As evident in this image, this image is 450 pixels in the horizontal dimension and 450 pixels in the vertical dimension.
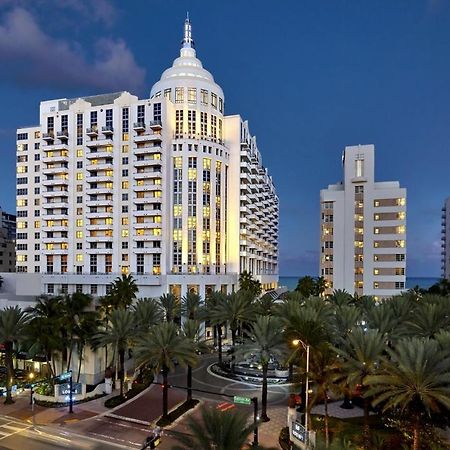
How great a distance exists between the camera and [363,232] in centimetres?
9862

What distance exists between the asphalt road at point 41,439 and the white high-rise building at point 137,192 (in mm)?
44761

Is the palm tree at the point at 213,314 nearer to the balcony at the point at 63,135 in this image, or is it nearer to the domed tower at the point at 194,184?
Answer: the domed tower at the point at 194,184

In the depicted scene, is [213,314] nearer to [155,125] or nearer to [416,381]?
[416,381]

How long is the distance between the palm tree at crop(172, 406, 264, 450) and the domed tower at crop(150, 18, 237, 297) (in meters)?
60.3

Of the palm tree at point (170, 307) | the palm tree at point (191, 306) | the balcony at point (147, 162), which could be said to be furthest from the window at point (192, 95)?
the palm tree at point (170, 307)

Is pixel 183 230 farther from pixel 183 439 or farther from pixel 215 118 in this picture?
pixel 183 439

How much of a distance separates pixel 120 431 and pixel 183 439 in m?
16.8

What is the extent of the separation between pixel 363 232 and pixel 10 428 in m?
83.7

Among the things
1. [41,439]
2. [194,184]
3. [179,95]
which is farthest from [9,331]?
[179,95]

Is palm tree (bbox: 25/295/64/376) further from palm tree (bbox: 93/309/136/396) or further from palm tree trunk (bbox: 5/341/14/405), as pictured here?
palm tree (bbox: 93/309/136/396)

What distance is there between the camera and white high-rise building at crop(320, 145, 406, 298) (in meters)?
96.2

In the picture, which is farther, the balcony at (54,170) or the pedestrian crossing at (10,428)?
the balcony at (54,170)

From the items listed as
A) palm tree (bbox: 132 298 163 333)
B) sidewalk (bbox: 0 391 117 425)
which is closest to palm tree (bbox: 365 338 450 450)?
sidewalk (bbox: 0 391 117 425)

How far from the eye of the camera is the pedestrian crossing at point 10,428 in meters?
31.6
